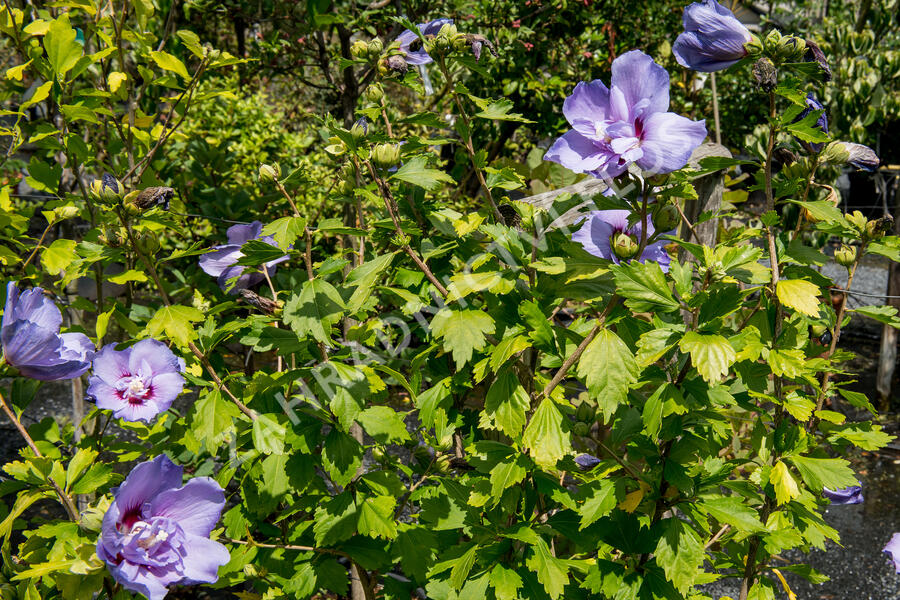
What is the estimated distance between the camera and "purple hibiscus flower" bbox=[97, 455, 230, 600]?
0.89m

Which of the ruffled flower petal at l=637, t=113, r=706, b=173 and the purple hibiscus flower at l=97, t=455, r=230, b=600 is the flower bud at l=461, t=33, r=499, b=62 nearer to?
the ruffled flower petal at l=637, t=113, r=706, b=173

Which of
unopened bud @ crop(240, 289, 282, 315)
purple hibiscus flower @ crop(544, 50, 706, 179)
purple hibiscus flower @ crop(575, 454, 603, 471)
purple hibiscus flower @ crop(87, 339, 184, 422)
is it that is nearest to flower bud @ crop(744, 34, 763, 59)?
purple hibiscus flower @ crop(544, 50, 706, 179)

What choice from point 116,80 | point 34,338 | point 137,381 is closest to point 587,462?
point 137,381

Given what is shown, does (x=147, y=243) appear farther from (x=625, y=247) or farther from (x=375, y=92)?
(x=625, y=247)

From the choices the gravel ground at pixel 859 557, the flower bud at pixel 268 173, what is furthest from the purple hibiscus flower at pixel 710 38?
the gravel ground at pixel 859 557

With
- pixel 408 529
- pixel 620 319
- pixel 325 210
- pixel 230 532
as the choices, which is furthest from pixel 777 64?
pixel 325 210

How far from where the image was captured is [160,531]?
3.11 feet

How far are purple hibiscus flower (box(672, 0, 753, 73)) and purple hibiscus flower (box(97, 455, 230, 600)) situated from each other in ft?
3.25

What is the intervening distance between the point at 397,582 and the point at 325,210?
2.43 meters

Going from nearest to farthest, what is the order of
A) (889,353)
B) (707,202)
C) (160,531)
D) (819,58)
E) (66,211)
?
(160,531) < (819,58) < (66,211) < (707,202) < (889,353)

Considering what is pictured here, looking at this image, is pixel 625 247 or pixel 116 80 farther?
pixel 116 80

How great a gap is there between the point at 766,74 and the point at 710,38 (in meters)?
0.10

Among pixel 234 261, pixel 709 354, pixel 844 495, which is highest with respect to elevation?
pixel 709 354

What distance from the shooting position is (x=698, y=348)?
1.01 meters
